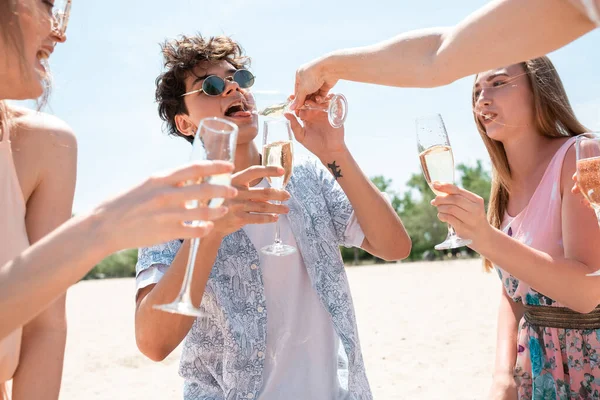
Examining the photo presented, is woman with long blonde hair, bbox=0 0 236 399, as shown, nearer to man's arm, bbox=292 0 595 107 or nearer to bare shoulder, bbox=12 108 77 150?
bare shoulder, bbox=12 108 77 150

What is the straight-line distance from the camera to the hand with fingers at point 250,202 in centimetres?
275

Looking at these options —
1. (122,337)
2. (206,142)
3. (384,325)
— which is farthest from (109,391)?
(206,142)

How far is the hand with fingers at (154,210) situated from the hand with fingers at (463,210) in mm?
1770

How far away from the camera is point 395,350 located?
11516mm

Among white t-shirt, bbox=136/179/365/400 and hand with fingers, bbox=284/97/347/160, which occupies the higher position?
hand with fingers, bbox=284/97/347/160

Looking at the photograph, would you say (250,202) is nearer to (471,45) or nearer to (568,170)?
(471,45)

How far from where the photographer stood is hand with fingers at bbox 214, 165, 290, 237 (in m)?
2.75

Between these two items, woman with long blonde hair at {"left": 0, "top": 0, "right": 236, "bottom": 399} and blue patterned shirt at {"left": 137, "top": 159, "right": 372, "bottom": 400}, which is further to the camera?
blue patterned shirt at {"left": 137, "top": 159, "right": 372, "bottom": 400}

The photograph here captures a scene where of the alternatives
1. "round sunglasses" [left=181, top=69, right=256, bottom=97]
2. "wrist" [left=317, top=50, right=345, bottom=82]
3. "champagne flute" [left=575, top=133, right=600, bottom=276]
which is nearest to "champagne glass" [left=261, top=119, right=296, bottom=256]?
"wrist" [left=317, top=50, right=345, bottom=82]

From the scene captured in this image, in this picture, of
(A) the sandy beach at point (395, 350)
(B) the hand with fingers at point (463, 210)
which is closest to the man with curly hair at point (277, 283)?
(B) the hand with fingers at point (463, 210)

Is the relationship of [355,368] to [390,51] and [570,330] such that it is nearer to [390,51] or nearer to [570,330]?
[570,330]

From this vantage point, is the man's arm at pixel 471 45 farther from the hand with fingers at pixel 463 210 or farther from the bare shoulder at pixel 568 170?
the bare shoulder at pixel 568 170

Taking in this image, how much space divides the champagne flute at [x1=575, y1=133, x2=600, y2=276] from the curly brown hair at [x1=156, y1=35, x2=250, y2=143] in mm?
2260

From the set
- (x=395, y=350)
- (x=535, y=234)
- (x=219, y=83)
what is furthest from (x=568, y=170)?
(x=395, y=350)
